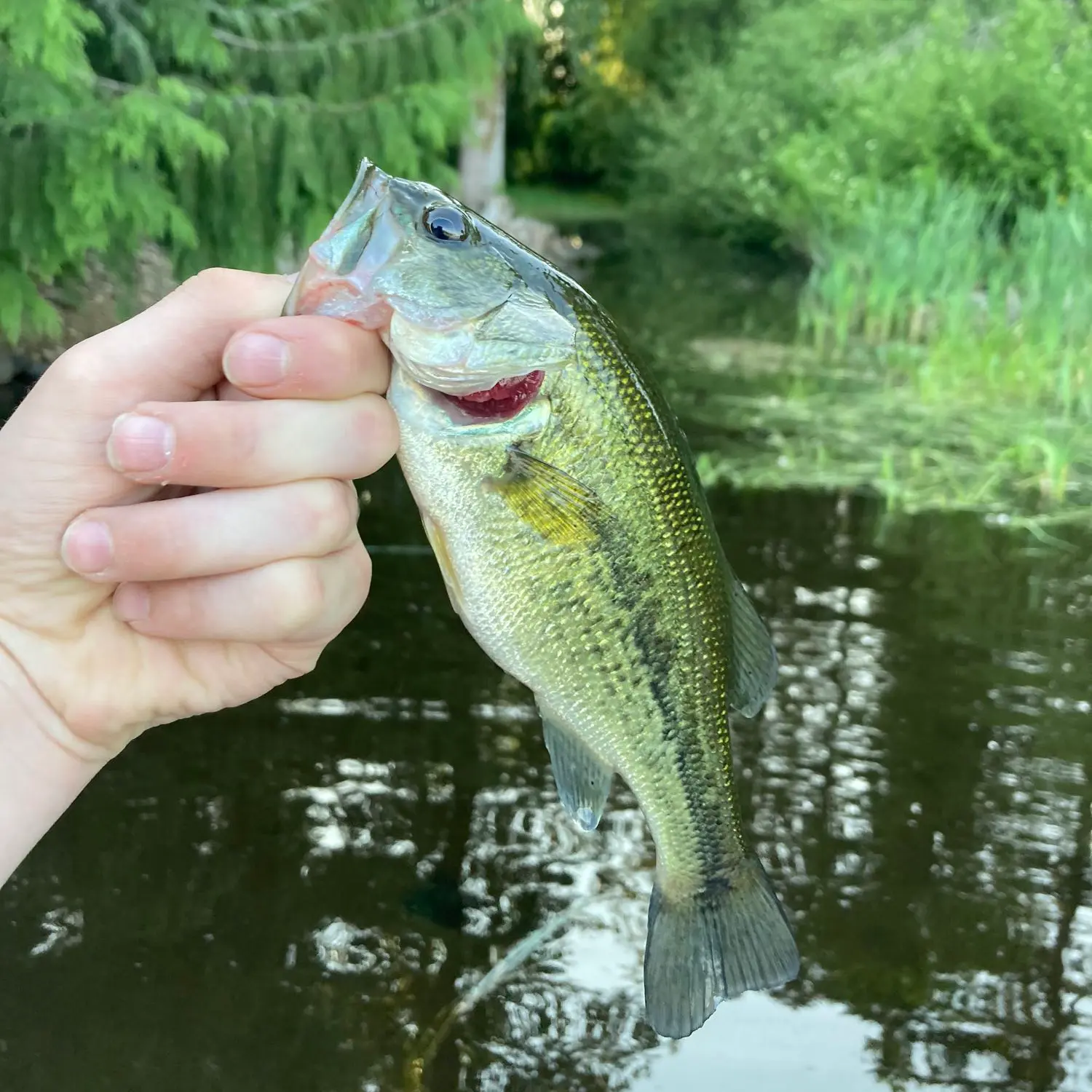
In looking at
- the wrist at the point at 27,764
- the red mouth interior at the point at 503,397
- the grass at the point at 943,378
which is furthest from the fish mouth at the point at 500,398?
the grass at the point at 943,378

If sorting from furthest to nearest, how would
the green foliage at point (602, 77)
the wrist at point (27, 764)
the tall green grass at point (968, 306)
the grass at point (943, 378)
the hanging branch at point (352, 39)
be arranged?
the green foliage at point (602, 77)
the tall green grass at point (968, 306)
the grass at point (943, 378)
the hanging branch at point (352, 39)
the wrist at point (27, 764)

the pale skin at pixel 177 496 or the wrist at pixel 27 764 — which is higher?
the pale skin at pixel 177 496

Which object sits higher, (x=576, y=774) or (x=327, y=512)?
(x=327, y=512)

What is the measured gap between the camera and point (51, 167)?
3.84 m

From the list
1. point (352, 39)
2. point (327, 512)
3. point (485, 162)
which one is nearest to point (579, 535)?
point (327, 512)

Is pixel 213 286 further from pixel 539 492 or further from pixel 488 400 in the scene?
pixel 539 492

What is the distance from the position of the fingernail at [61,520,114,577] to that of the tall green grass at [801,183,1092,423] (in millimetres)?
6877

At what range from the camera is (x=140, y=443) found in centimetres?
122

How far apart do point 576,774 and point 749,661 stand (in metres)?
0.31

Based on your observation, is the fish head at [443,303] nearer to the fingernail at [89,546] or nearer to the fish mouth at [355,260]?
the fish mouth at [355,260]

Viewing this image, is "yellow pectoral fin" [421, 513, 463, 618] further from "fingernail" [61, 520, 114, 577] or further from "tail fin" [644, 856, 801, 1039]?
"tail fin" [644, 856, 801, 1039]

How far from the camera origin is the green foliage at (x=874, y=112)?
485 inches

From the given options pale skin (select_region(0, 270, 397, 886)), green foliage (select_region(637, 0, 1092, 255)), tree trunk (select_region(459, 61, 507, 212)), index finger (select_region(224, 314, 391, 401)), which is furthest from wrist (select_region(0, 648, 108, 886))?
tree trunk (select_region(459, 61, 507, 212))

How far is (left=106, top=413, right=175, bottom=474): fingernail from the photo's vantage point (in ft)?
4.00
